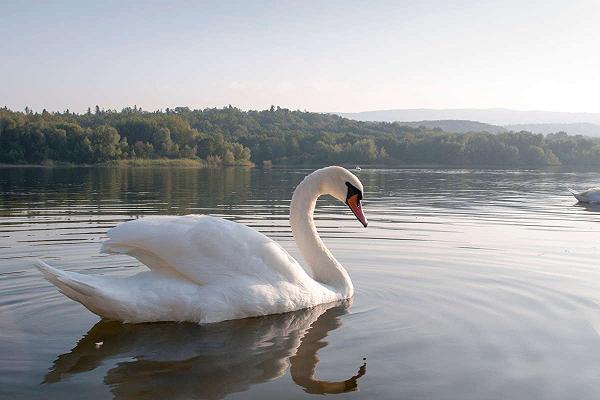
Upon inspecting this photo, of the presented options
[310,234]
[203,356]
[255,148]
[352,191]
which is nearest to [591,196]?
[352,191]

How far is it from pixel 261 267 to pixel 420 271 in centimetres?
386

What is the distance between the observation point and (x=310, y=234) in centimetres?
949

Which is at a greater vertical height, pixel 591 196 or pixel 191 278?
pixel 191 278

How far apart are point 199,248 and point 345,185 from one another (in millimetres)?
2534

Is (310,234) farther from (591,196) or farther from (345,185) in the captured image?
(591,196)

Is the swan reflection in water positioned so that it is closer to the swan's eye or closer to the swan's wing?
the swan's wing

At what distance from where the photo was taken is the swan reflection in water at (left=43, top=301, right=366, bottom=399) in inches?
228

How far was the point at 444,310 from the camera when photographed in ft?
27.8

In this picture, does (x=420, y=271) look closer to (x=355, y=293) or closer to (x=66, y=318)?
(x=355, y=293)

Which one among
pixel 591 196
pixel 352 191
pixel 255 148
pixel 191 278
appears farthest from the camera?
pixel 255 148

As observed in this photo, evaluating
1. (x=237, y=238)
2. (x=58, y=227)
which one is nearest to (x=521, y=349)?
(x=237, y=238)

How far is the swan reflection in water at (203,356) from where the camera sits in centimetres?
579

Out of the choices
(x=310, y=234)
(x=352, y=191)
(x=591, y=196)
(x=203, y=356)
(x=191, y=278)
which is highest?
(x=352, y=191)

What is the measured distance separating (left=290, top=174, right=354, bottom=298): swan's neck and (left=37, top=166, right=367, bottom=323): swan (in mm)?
903
